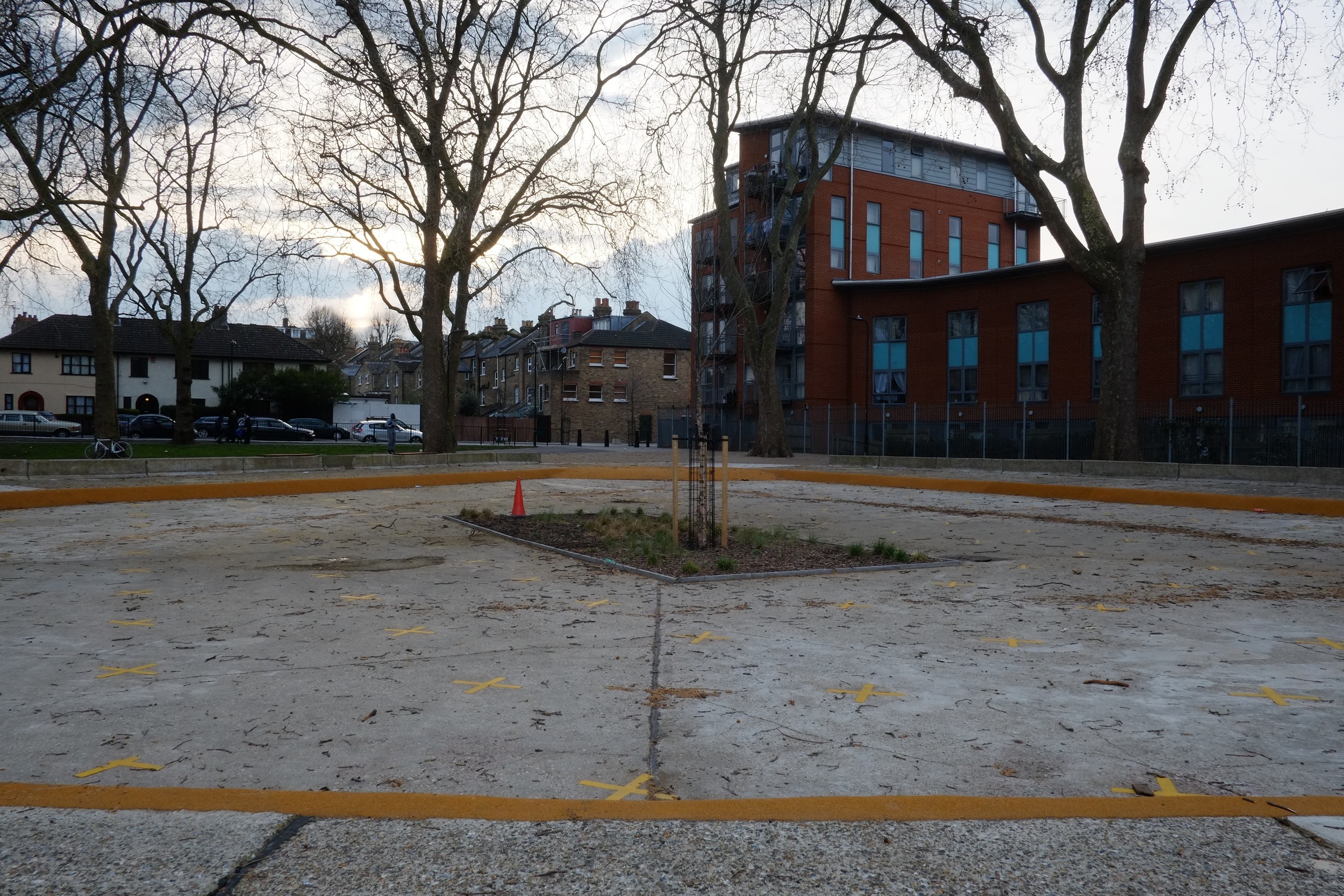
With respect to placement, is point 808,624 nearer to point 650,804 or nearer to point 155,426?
point 650,804

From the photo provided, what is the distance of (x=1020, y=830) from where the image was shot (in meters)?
2.96

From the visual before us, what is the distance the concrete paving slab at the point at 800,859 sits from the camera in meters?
2.58

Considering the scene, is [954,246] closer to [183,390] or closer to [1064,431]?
[1064,431]

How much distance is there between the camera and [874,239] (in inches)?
1806

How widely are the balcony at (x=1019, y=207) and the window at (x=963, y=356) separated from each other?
12.6 meters

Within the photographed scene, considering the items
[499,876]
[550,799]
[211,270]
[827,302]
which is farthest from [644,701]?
[827,302]

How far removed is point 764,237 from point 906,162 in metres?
7.92

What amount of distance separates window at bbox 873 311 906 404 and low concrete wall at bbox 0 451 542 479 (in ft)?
74.7

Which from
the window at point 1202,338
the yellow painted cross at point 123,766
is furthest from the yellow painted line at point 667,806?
the window at point 1202,338

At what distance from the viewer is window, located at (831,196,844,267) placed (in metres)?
44.4

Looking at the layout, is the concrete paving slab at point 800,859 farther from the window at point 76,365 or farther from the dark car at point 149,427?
the window at point 76,365

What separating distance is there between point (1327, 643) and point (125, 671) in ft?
21.5

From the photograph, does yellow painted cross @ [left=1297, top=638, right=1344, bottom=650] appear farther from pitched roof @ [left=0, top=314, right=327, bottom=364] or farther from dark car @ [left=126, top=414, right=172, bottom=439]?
pitched roof @ [left=0, top=314, right=327, bottom=364]

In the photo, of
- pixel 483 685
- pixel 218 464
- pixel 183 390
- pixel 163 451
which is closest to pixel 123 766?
pixel 483 685
